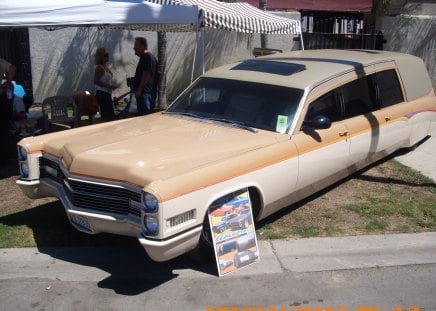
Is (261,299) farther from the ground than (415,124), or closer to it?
closer to it

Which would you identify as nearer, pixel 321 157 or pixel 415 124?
pixel 321 157

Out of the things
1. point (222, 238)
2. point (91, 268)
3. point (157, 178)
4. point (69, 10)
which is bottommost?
point (91, 268)

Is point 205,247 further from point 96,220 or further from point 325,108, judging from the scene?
point 325,108

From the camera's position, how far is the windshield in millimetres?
5270

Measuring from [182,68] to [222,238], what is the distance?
955cm

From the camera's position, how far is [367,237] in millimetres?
5254

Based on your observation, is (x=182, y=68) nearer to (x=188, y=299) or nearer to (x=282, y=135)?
(x=282, y=135)

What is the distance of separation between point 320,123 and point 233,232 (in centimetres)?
149

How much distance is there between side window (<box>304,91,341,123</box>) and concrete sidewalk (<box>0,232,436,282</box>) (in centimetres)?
130

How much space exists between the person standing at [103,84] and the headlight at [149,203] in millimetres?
5837

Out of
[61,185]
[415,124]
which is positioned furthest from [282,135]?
[415,124]

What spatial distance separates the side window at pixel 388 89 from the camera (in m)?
6.62

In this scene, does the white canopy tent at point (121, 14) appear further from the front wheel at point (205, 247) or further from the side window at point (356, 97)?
the front wheel at point (205, 247)

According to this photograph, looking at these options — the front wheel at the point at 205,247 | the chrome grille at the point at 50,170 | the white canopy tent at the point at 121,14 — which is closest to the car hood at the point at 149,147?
the chrome grille at the point at 50,170
